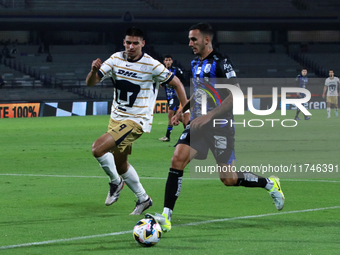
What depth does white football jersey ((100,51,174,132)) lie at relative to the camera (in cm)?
730

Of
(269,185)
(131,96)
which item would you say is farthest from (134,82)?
(269,185)

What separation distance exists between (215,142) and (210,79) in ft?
2.25

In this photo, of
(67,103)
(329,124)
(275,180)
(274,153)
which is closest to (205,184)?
(275,180)

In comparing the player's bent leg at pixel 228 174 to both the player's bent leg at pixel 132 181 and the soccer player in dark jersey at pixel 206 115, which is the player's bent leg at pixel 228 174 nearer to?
the soccer player in dark jersey at pixel 206 115

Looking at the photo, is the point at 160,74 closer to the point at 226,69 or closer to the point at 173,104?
the point at 226,69

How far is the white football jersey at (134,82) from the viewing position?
7.30 metres

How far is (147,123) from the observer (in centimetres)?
742

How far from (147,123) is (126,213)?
114cm

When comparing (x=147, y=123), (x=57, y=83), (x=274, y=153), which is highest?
(x=147, y=123)

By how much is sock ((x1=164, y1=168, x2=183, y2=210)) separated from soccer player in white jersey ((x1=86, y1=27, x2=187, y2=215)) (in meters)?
1.18

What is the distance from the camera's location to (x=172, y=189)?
6.09 meters

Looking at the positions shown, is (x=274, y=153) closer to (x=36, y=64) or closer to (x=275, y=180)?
(x=275, y=180)

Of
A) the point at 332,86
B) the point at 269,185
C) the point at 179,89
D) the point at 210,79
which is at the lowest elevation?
the point at 332,86

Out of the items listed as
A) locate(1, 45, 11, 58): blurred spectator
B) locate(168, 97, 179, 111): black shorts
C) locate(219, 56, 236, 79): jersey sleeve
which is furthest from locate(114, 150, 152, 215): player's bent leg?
locate(1, 45, 11, 58): blurred spectator
